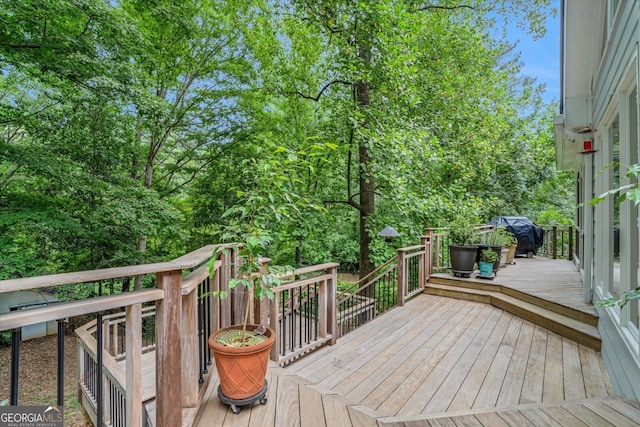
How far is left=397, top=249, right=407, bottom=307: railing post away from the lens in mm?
5250

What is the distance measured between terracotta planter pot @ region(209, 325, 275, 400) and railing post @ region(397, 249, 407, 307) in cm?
357

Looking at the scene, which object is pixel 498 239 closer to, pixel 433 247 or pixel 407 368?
pixel 433 247

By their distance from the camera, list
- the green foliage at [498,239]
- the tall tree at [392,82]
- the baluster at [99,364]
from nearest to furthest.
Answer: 1. the baluster at [99,364]
2. the tall tree at [392,82]
3. the green foliage at [498,239]

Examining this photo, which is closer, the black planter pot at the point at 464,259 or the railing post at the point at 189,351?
the railing post at the point at 189,351

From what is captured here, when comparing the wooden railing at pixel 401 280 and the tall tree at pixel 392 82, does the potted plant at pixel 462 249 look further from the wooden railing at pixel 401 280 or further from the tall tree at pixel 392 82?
the tall tree at pixel 392 82

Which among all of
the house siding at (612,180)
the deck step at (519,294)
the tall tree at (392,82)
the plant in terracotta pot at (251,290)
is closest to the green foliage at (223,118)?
the tall tree at (392,82)

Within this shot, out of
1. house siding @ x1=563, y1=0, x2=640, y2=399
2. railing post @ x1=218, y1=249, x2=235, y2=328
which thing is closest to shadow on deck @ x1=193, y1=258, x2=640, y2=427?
house siding @ x1=563, y1=0, x2=640, y2=399

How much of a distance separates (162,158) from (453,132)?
8.56 metres

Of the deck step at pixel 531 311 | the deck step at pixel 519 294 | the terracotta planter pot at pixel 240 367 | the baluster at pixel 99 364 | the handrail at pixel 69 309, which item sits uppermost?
the handrail at pixel 69 309

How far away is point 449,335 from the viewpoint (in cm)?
403

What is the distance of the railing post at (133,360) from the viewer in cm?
142

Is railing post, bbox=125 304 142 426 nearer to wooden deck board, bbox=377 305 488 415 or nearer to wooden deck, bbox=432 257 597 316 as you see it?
wooden deck board, bbox=377 305 488 415

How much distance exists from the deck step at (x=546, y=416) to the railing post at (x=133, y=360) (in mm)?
1473

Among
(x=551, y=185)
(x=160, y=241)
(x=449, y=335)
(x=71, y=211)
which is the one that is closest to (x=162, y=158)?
(x=160, y=241)
